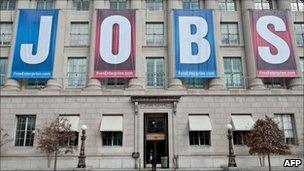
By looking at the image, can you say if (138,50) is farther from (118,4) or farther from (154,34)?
(118,4)

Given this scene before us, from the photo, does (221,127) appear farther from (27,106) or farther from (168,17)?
(27,106)

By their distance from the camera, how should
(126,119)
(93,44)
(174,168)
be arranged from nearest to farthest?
(174,168), (126,119), (93,44)

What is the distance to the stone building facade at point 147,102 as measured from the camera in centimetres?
2869

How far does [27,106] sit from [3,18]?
10.2 metres

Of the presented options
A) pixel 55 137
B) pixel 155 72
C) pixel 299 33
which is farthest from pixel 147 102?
pixel 299 33

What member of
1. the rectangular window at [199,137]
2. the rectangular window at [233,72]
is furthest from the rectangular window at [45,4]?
the rectangular window at [199,137]

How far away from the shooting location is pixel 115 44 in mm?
31219

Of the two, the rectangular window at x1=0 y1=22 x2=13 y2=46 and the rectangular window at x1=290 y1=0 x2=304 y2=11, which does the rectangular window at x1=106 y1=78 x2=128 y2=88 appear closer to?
the rectangular window at x1=0 y1=22 x2=13 y2=46

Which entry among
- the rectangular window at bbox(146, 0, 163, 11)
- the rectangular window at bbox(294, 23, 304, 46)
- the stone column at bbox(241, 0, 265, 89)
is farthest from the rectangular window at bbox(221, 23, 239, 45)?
the rectangular window at bbox(146, 0, 163, 11)

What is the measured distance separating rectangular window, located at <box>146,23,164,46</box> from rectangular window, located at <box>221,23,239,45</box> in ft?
20.7

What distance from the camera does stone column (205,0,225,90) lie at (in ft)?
101

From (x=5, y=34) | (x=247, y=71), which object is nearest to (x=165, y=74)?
(x=247, y=71)

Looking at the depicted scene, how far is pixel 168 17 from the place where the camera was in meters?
33.0

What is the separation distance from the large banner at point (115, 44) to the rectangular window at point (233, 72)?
9303mm
